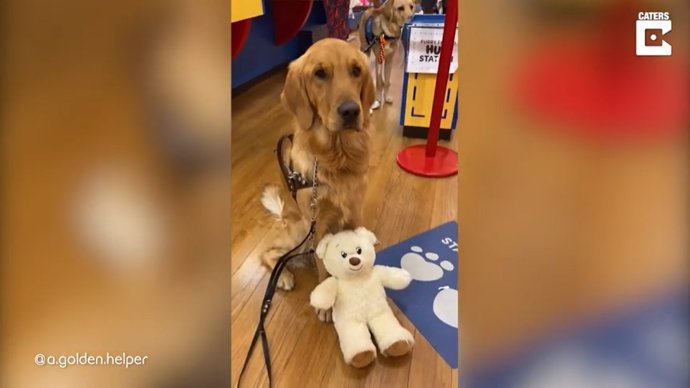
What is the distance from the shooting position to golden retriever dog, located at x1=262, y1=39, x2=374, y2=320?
0.86 meters

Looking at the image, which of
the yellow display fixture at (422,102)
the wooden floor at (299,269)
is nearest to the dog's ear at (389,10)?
the yellow display fixture at (422,102)

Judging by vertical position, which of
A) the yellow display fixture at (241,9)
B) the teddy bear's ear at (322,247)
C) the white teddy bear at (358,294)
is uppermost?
the yellow display fixture at (241,9)

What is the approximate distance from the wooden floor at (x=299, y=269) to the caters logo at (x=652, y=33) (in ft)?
1.91

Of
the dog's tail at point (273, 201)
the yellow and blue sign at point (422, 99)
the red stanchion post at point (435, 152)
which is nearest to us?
the dog's tail at point (273, 201)

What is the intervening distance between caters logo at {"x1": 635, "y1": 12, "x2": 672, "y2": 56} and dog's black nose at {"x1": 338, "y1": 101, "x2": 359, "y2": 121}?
0.56 meters

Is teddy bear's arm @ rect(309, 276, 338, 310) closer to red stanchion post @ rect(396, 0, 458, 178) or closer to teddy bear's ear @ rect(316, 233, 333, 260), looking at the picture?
teddy bear's ear @ rect(316, 233, 333, 260)

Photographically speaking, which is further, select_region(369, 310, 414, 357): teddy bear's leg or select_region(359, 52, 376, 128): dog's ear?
select_region(359, 52, 376, 128): dog's ear

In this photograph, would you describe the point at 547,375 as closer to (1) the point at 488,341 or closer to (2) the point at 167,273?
(1) the point at 488,341

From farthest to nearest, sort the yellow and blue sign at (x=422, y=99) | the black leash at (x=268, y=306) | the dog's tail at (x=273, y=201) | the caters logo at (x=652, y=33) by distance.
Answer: the yellow and blue sign at (x=422, y=99), the dog's tail at (x=273, y=201), the black leash at (x=268, y=306), the caters logo at (x=652, y=33)

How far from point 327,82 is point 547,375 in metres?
0.64

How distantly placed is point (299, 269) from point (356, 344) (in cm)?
34

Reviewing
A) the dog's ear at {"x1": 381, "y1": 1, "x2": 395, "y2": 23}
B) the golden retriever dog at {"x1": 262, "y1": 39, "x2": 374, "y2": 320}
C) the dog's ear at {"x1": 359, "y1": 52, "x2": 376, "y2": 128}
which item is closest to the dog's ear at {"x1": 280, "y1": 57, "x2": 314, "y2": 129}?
the golden retriever dog at {"x1": 262, "y1": 39, "x2": 374, "y2": 320}

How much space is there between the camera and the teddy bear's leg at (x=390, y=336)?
802 millimetres

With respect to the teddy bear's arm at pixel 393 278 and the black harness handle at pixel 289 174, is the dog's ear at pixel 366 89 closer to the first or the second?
the black harness handle at pixel 289 174
